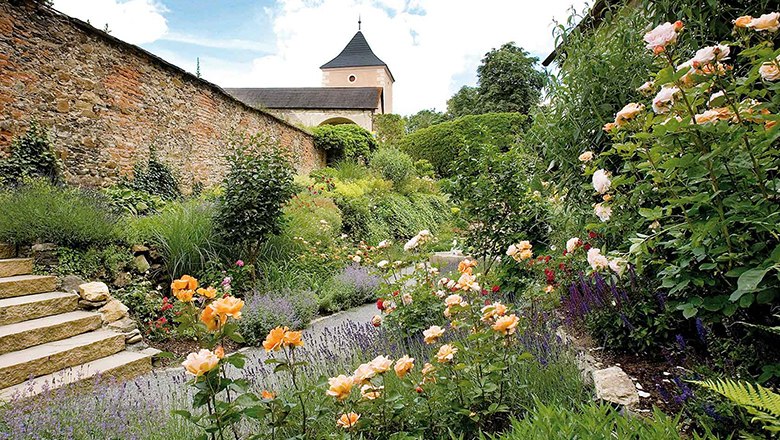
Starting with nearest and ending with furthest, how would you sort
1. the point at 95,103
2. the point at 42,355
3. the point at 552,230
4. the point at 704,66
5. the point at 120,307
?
the point at 704,66
the point at 42,355
the point at 552,230
the point at 120,307
the point at 95,103

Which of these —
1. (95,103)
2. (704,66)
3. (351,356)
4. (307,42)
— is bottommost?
(351,356)

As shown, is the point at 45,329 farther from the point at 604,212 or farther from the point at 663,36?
the point at 663,36

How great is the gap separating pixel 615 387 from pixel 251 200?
436 centimetres

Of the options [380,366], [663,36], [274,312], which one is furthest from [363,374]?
[274,312]

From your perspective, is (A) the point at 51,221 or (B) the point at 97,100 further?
(B) the point at 97,100

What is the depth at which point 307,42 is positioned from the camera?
133 feet

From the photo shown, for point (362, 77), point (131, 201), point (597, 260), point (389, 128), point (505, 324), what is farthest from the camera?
point (362, 77)

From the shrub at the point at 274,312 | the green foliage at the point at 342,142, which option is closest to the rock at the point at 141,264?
the shrub at the point at 274,312

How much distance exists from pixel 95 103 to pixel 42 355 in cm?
425

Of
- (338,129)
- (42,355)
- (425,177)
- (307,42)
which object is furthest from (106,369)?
(307,42)

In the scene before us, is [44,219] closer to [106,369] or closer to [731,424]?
[106,369]

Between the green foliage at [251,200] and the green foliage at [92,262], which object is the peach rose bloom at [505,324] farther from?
the green foliage at [92,262]

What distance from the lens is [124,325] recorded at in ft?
12.5

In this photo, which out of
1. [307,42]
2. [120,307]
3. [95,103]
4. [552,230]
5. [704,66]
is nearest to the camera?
[704,66]
